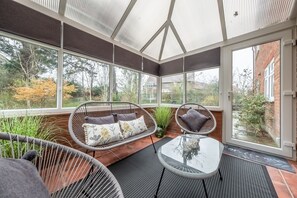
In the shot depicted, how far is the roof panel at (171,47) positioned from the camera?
3.40 m

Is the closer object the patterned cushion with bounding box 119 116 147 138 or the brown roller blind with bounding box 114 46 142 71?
the patterned cushion with bounding box 119 116 147 138

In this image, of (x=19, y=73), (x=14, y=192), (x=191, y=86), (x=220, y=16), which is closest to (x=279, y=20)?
(x=220, y=16)

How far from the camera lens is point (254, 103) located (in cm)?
268

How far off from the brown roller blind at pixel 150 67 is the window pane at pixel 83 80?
47.2 inches

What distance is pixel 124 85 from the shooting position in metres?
3.38

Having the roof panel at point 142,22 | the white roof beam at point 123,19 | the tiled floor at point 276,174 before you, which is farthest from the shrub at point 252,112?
the white roof beam at point 123,19

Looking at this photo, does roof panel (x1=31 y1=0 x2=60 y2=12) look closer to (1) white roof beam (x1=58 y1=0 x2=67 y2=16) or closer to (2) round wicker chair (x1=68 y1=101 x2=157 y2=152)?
(1) white roof beam (x1=58 y1=0 x2=67 y2=16)

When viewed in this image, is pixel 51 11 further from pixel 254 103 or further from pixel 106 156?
pixel 254 103

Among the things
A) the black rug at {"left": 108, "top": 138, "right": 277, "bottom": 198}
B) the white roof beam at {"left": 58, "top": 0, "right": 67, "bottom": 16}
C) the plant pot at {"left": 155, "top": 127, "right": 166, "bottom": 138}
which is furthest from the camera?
the plant pot at {"left": 155, "top": 127, "right": 166, "bottom": 138}

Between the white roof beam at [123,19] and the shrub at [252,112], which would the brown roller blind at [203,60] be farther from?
the white roof beam at [123,19]

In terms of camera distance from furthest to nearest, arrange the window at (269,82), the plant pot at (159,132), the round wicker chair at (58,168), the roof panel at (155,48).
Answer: the roof panel at (155,48) → the plant pot at (159,132) → the window at (269,82) → the round wicker chair at (58,168)

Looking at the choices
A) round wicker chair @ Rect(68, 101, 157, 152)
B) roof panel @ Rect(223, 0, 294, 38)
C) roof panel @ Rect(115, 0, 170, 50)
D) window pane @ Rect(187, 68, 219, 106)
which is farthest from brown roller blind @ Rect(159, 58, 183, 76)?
round wicker chair @ Rect(68, 101, 157, 152)

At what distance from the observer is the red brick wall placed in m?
2.42

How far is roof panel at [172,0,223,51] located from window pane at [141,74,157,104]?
138 cm
